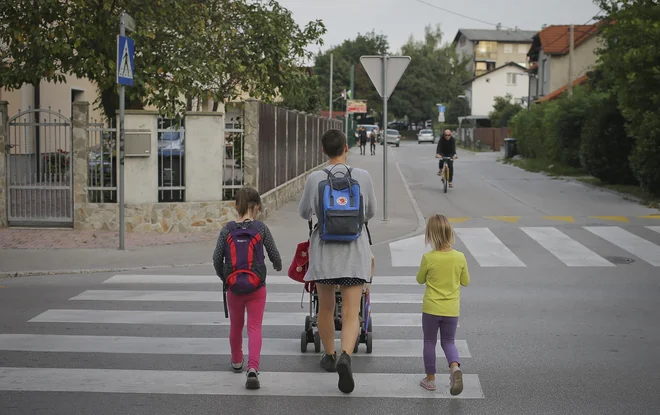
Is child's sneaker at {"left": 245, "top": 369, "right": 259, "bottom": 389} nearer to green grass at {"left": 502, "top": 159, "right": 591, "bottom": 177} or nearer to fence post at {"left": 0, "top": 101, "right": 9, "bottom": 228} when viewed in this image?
fence post at {"left": 0, "top": 101, "right": 9, "bottom": 228}

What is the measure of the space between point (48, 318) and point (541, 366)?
15.3 feet

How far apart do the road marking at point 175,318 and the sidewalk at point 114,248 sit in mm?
2960

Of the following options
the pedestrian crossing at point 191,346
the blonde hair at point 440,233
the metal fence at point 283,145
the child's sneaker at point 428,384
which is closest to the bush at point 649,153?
the metal fence at point 283,145

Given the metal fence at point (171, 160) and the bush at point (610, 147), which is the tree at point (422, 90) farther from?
the metal fence at point (171, 160)

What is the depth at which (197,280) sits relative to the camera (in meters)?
10.8

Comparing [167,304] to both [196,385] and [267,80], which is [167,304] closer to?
[196,385]

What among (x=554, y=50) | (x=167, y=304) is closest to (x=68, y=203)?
(x=167, y=304)

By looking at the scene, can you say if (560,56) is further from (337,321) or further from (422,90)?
(337,321)

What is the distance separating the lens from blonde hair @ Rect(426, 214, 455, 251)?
5.94 metres

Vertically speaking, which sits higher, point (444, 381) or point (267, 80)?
point (267, 80)

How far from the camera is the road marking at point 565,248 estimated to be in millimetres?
12031

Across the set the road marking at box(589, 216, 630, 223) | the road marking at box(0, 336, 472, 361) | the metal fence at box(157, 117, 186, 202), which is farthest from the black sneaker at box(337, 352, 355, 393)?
the road marking at box(589, 216, 630, 223)

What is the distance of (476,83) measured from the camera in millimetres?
105062

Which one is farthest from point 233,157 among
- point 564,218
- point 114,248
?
point 564,218
